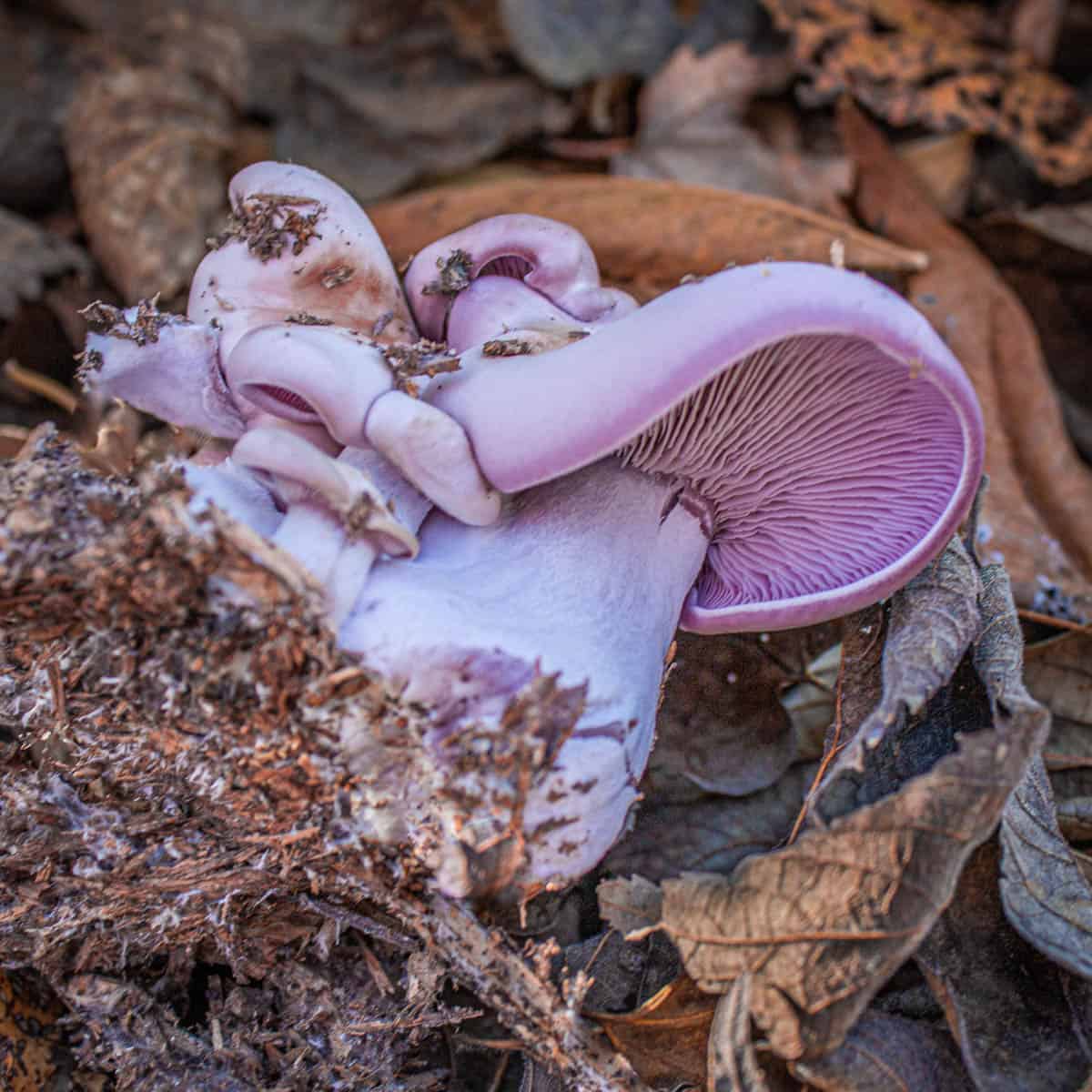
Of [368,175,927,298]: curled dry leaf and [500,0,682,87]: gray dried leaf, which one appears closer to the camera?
[368,175,927,298]: curled dry leaf

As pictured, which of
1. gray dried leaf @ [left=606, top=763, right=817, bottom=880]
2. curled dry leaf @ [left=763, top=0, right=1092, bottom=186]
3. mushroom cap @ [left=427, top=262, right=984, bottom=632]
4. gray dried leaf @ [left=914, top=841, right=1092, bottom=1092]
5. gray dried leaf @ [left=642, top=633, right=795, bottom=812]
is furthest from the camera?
curled dry leaf @ [left=763, top=0, right=1092, bottom=186]

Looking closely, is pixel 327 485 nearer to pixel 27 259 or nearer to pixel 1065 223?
pixel 27 259

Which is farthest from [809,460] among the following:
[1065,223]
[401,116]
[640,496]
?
[401,116]

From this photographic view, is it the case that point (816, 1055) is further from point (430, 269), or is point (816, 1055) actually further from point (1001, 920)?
point (430, 269)

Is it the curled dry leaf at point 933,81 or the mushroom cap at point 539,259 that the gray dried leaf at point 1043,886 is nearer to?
the mushroom cap at point 539,259

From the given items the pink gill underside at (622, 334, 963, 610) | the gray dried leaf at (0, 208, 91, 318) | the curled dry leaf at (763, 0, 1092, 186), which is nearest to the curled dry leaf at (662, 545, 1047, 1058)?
the pink gill underside at (622, 334, 963, 610)

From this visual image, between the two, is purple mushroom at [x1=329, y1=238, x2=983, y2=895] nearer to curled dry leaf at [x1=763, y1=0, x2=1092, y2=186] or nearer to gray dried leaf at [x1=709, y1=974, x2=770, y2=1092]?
gray dried leaf at [x1=709, y1=974, x2=770, y2=1092]
